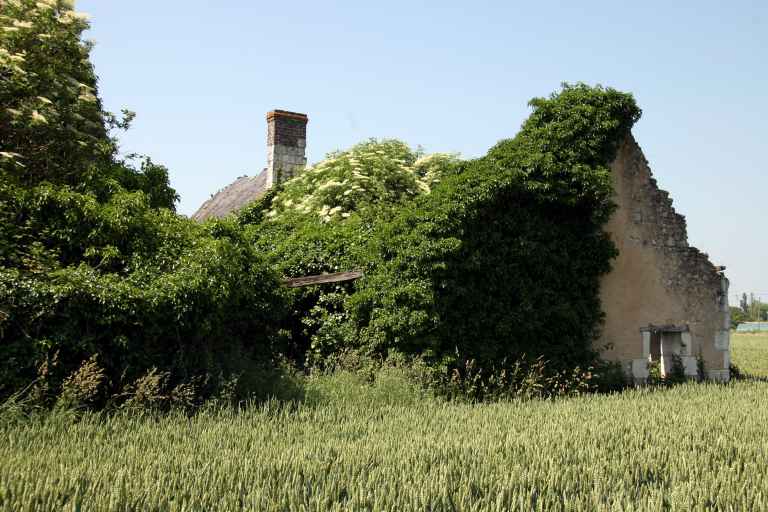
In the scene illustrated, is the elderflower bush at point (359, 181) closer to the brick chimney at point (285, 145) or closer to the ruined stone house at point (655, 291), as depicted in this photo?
the brick chimney at point (285, 145)

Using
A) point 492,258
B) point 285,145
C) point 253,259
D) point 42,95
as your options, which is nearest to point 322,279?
point 253,259

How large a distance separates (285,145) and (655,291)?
33.2ft

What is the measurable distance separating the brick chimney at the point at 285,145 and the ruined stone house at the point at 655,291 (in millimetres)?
8579

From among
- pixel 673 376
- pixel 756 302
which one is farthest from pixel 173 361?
pixel 756 302

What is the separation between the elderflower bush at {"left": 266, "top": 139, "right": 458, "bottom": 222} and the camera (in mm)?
16375

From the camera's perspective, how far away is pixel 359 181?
16719 millimetres

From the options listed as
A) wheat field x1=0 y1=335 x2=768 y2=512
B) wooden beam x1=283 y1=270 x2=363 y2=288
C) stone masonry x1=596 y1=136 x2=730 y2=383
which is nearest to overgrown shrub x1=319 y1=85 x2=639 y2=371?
wooden beam x1=283 y1=270 x2=363 y2=288

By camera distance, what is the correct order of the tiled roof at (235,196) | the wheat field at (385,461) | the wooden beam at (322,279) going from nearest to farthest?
the wheat field at (385,461)
the wooden beam at (322,279)
the tiled roof at (235,196)

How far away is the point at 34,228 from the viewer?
9.05 meters

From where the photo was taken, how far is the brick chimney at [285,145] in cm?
1866

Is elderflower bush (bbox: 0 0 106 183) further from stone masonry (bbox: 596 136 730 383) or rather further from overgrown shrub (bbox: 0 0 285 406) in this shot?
stone masonry (bbox: 596 136 730 383)

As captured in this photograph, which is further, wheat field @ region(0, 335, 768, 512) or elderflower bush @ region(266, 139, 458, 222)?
elderflower bush @ region(266, 139, 458, 222)

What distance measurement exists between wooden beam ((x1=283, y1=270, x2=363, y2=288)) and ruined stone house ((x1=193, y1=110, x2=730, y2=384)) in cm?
494

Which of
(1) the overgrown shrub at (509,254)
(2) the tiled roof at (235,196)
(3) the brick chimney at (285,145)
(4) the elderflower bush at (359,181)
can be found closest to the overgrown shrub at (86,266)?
(1) the overgrown shrub at (509,254)
